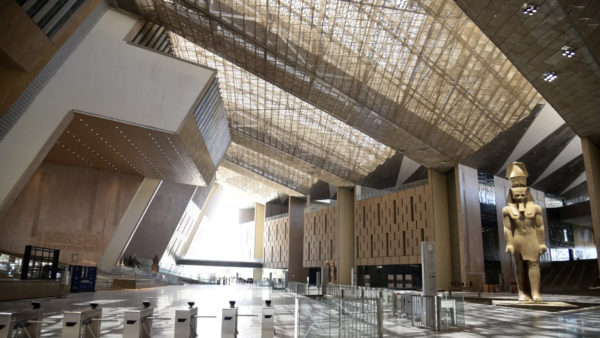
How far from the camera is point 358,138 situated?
122 feet

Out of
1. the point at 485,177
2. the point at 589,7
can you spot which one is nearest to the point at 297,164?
the point at 485,177

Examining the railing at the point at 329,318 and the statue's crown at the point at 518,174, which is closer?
the railing at the point at 329,318

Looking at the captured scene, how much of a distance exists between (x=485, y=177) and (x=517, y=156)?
9.85ft

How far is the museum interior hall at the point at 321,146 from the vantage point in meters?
12.1

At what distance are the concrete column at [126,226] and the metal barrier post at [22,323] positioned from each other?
24421 millimetres

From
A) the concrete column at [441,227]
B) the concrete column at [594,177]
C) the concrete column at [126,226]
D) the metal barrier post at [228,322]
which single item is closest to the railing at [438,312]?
the metal barrier post at [228,322]

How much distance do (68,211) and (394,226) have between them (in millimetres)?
25207

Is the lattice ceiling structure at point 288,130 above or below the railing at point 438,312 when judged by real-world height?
above

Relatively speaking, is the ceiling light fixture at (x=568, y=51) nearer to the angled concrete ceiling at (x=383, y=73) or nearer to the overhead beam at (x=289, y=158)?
the angled concrete ceiling at (x=383, y=73)

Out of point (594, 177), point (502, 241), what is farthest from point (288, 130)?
point (594, 177)

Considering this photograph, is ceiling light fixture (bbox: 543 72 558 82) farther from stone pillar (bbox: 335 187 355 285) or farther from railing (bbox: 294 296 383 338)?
stone pillar (bbox: 335 187 355 285)

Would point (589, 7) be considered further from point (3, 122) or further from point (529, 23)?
point (3, 122)

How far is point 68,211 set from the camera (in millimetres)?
29422

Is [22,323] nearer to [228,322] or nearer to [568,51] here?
[228,322]
